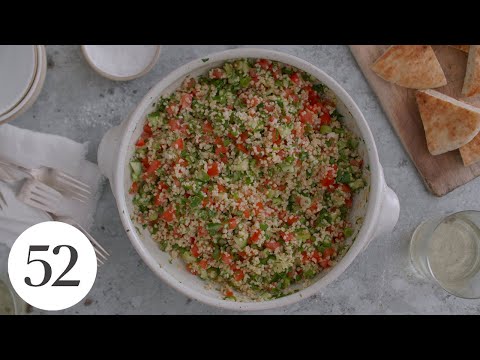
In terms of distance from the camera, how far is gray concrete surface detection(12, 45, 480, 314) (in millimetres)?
2281

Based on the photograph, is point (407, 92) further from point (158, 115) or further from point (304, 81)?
point (158, 115)

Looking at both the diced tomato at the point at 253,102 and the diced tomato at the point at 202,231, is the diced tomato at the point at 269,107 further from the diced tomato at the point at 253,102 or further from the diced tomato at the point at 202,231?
the diced tomato at the point at 202,231

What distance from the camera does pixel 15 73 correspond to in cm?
216

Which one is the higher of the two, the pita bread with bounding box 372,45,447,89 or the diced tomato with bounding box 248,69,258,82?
the diced tomato with bounding box 248,69,258,82

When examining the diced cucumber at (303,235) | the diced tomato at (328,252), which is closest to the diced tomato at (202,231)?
the diced cucumber at (303,235)

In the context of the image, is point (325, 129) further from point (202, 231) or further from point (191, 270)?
point (191, 270)

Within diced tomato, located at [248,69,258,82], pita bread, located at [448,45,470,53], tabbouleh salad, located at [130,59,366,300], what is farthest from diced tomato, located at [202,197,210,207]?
pita bread, located at [448,45,470,53]

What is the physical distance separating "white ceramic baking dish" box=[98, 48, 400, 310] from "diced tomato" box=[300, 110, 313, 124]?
11 cm

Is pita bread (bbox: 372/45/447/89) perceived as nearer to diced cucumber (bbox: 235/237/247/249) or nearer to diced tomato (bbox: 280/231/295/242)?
diced tomato (bbox: 280/231/295/242)

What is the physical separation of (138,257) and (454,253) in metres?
1.24

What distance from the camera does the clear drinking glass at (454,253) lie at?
2273mm

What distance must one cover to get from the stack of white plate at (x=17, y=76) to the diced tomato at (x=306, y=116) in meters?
0.98

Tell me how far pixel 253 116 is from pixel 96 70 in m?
0.67

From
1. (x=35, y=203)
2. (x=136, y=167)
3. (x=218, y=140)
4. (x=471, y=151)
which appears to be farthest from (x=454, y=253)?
(x=35, y=203)
